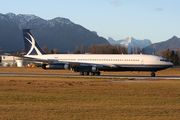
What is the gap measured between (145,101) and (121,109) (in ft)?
13.3

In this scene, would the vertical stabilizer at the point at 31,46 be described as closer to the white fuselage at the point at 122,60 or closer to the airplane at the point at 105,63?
the airplane at the point at 105,63

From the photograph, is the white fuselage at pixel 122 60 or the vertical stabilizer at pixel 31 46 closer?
the white fuselage at pixel 122 60

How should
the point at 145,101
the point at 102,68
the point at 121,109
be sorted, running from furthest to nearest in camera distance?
the point at 102,68 → the point at 145,101 → the point at 121,109

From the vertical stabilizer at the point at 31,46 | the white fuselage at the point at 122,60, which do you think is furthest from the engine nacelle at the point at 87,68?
the vertical stabilizer at the point at 31,46

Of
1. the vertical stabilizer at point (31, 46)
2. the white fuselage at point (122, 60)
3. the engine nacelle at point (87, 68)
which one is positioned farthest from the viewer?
the vertical stabilizer at point (31, 46)

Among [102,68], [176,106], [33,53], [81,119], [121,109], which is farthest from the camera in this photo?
[33,53]

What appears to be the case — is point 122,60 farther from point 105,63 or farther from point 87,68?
point 87,68

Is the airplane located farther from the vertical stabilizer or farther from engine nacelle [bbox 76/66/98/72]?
the vertical stabilizer

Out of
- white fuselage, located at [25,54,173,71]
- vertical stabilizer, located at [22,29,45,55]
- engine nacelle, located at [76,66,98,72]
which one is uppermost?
vertical stabilizer, located at [22,29,45,55]

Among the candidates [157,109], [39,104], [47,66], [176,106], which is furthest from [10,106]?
[47,66]

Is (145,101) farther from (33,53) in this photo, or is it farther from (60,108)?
(33,53)

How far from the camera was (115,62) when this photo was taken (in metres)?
50.2

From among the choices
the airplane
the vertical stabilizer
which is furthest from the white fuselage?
the vertical stabilizer

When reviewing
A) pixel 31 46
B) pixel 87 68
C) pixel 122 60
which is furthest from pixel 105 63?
pixel 31 46
